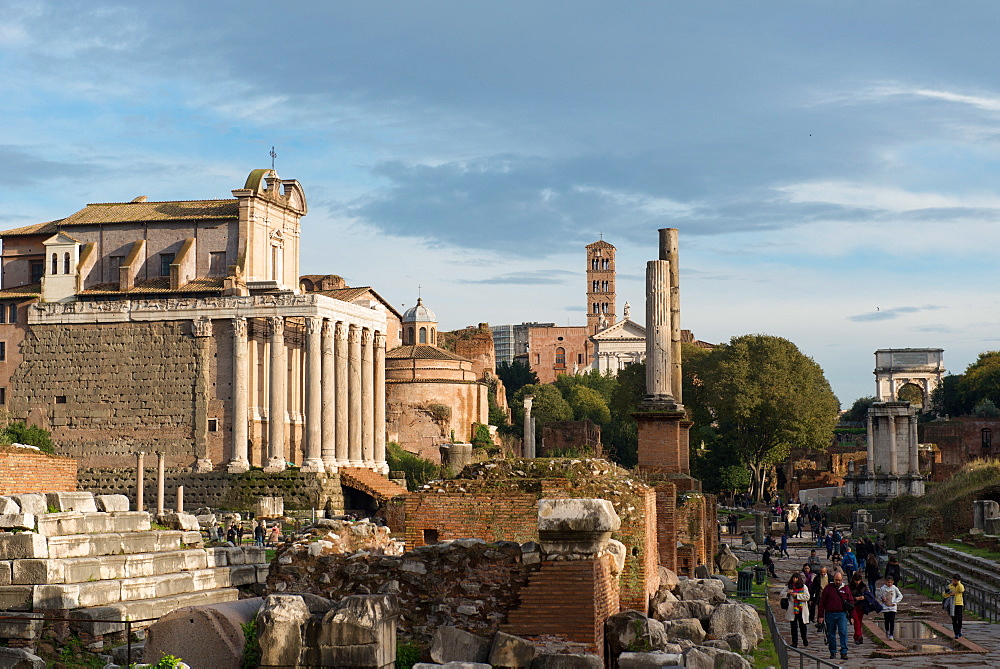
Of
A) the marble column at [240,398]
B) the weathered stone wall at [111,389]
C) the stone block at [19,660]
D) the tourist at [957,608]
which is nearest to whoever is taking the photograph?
the stone block at [19,660]

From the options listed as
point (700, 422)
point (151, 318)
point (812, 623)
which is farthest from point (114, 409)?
point (812, 623)

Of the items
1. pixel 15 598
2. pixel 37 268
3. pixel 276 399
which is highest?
pixel 37 268

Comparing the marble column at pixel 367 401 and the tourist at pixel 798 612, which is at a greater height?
the marble column at pixel 367 401

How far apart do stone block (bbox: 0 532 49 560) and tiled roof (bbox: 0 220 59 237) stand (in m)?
57.7

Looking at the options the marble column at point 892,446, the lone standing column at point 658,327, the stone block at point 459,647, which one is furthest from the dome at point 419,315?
the stone block at point 459,647

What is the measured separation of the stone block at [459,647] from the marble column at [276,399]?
47.7 meters

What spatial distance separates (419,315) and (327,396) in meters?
40.6

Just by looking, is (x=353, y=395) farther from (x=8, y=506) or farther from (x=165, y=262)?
(x=8, y=506)

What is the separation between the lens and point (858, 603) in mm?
21500

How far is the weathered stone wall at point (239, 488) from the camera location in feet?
192

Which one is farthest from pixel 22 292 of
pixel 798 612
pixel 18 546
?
pixel 18 546

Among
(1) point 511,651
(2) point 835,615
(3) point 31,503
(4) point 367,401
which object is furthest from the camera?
(4) point 367,401

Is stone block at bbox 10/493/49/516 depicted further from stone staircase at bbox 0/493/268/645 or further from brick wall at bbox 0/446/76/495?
brick wall at bbox 0/446/76/495

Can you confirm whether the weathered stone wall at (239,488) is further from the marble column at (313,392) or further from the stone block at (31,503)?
the stone block at (31,503)
